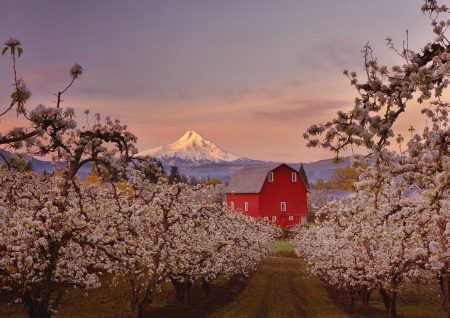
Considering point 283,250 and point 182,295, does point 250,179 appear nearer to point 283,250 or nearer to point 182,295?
point 283,250

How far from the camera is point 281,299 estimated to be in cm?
2722

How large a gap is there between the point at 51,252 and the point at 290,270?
1210 inches

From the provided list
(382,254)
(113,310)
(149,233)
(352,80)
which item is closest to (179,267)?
(149,233)

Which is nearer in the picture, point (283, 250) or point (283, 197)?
point (283, 250)

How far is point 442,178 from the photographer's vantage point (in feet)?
22.9

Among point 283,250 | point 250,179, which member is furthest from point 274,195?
point 283,250

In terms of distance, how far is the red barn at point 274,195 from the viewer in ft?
234

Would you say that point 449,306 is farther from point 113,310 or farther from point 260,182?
point 260,182

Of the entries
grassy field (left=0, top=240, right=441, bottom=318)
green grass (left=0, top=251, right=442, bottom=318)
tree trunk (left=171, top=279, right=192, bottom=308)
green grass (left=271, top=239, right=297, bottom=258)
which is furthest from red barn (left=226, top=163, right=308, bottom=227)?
tree trunk (left=171, top=279, right=192, bottom=308)

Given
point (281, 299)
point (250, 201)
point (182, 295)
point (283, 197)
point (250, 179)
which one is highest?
point (250, 179)

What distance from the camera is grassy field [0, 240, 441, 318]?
73.8 feet

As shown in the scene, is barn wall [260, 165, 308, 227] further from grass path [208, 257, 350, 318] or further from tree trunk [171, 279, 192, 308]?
tree trunk [171, 279, 192, 308]

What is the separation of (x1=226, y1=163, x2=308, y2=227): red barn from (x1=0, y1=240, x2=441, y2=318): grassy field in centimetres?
3678

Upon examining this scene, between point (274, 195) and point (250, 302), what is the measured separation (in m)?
47.0
